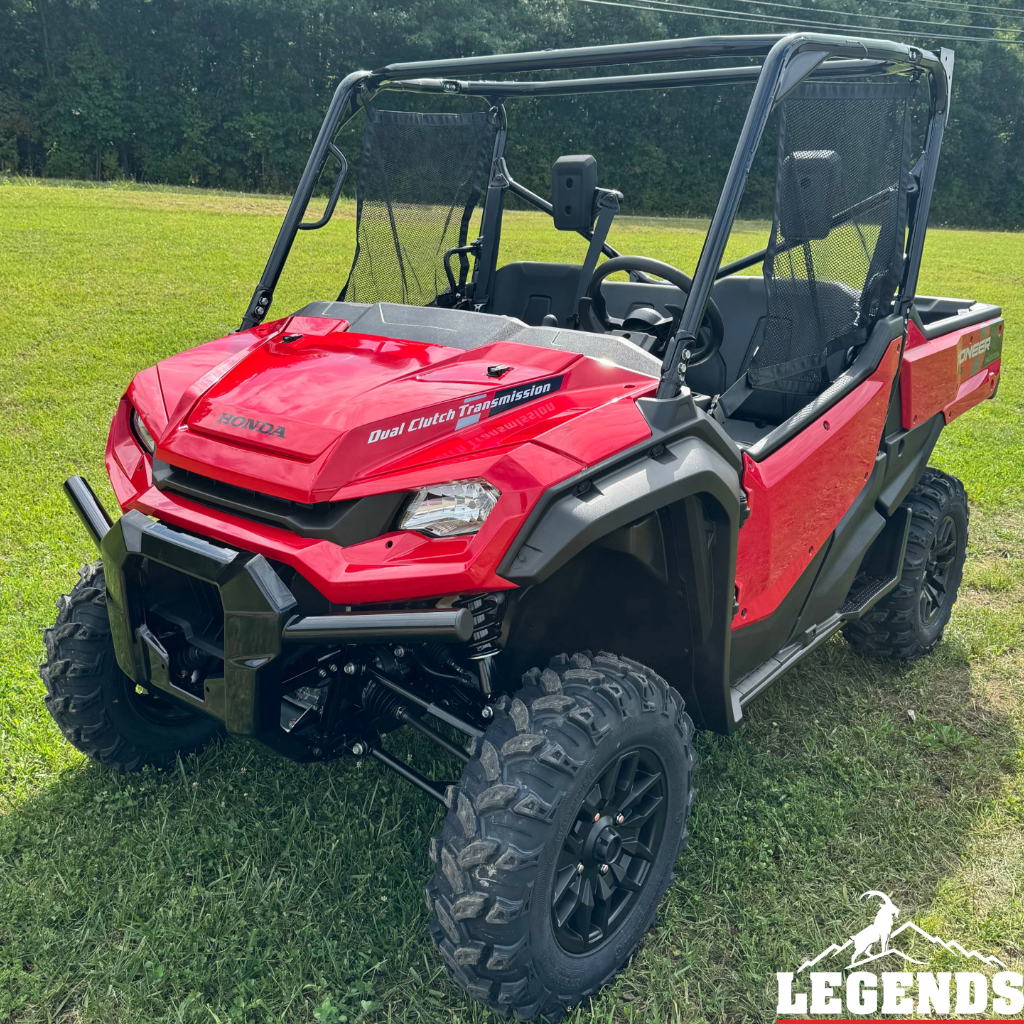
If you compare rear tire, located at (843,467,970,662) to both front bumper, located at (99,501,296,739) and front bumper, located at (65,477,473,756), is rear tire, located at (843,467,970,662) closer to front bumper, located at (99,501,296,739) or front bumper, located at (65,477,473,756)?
front bumper, located at (65,477,473,756)

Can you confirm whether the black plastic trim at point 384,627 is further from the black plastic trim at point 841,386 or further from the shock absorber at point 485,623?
the black plastic trim at point 841,386

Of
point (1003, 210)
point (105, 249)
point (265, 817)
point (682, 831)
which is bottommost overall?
point (1003, 210)

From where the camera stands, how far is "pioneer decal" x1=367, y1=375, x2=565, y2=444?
198cm

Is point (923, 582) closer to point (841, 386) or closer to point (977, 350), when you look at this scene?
point (977, 350)

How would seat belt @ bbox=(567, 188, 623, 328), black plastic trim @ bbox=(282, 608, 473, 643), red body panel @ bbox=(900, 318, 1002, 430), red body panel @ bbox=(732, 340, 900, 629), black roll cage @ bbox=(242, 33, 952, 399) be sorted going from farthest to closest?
red body panel @ bbox=(900, 318, 1002, 430), seat belt @ bbox=(567, 188, 623, 328), red body panel @ bbox=(732, 340, 900, 629), black roll cage @ bbox=(242, 33, 952, 399), black plastic trim @ bbox=(282, 608, 473, 643)

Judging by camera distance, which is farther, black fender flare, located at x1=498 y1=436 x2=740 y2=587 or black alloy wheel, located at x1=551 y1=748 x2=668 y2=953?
black alloy wheel, located at x1=551 y1=748 x2=668 y2=953

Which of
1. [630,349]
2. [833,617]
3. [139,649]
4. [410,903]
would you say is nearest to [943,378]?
[833,617]

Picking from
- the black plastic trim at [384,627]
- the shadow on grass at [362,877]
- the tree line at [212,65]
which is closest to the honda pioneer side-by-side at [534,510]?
the black plastic trim at [384,627]

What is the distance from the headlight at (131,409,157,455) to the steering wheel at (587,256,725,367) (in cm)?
128

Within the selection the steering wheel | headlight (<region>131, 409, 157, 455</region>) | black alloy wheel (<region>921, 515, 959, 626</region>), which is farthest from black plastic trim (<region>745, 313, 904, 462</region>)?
headlight (<region>131, 409, 157, 455</region>)

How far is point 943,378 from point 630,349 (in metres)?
1.53

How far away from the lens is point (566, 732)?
6.35 ft

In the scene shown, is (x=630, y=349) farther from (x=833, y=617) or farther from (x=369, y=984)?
(x=369, y=984)

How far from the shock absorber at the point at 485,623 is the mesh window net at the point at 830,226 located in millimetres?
1078
